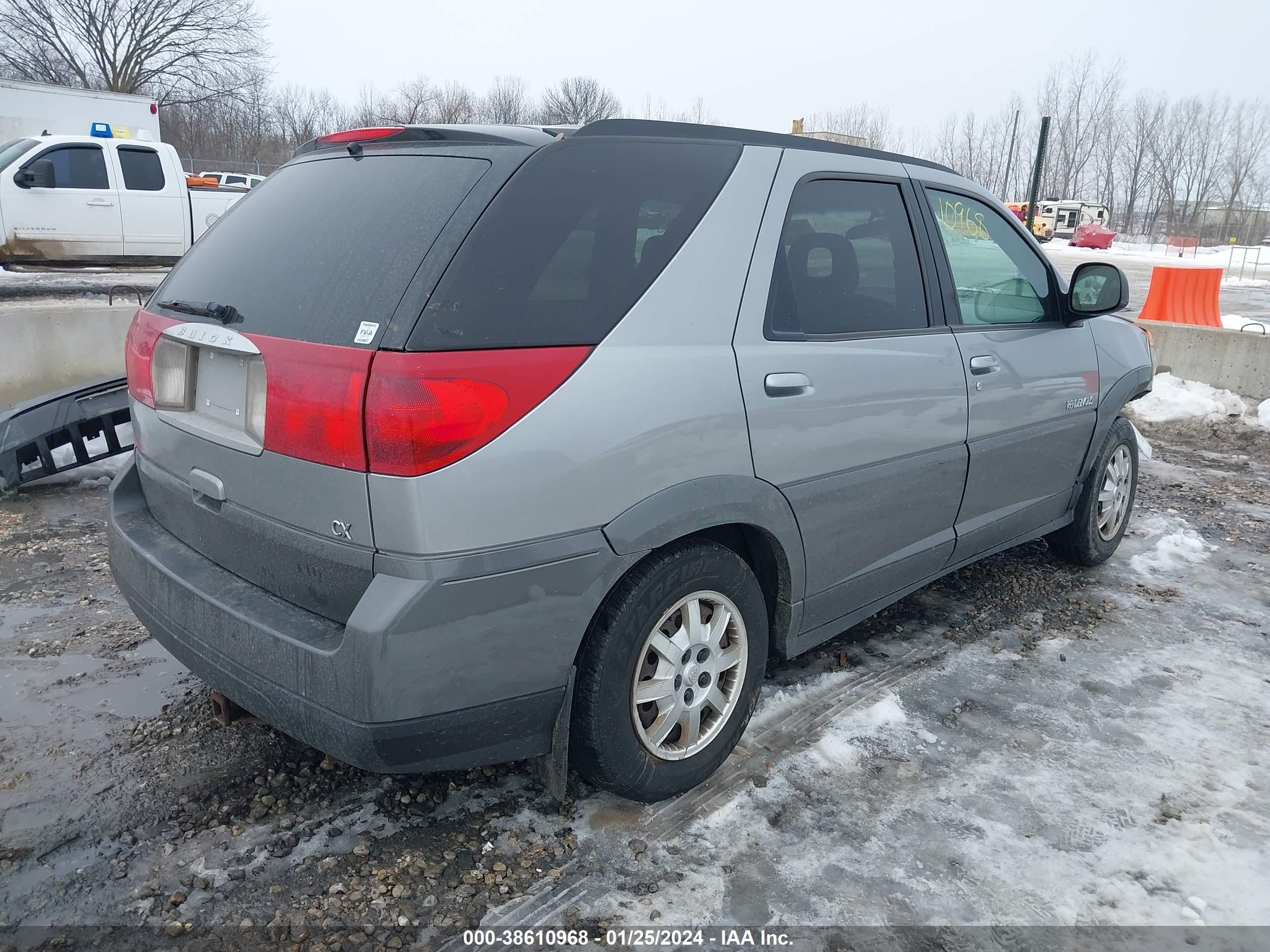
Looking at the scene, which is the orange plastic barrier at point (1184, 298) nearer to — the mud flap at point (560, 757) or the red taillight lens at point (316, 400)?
the mud flap at point (560, 757)

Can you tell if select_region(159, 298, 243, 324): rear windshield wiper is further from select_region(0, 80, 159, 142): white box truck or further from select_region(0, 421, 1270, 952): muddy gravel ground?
select_region(0, 80, 159, 142): white box truck

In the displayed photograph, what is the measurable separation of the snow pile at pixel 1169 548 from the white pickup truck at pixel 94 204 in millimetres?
12139

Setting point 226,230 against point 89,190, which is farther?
point 89,190

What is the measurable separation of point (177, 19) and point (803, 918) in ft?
161

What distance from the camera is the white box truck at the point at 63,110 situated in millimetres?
20094

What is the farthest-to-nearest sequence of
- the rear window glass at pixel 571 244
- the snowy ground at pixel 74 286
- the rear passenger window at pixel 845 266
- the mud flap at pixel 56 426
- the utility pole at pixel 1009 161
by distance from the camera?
the utility pole at pixel 1009 161, the snowy ground at pixel 74 286, the mud flap at pixel 56 426, the rear passenger window at pixel 845 266, the rear window glass at pixel 571 244

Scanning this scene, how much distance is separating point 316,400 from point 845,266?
6.07ft

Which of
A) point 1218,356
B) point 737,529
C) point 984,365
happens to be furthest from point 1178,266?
point 737,529

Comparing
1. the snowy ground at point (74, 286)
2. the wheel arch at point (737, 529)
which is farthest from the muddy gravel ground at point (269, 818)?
the snowy ground at point (74, 286)

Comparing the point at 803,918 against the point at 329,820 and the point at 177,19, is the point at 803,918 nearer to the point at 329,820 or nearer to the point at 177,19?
the point at 329,820

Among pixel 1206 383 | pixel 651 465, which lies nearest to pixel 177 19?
pixel 1206 383

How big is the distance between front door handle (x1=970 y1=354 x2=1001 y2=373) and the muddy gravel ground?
1.19 meters

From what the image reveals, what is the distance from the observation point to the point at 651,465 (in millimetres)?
2400

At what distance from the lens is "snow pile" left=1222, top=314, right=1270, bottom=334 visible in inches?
363
